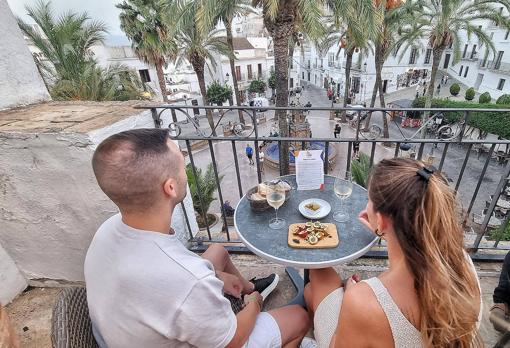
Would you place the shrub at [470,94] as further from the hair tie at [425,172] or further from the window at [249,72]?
the hair tie at [425,172]

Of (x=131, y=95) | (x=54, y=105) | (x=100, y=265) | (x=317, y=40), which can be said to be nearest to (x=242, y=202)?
(x=100, y=265)

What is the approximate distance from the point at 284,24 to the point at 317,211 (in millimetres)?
7840

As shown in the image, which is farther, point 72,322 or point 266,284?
point 266,284

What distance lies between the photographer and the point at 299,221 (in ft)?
6.17

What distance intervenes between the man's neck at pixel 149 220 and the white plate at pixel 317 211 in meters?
1.03

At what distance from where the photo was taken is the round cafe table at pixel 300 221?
1585mm

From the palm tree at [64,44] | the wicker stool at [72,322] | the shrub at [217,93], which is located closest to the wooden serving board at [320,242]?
the wicker stool at [72,322]

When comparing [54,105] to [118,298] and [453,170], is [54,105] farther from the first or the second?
[453,170]

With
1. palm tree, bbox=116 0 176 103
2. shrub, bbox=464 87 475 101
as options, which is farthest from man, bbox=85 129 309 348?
shrub, bbox=464 87 475 101

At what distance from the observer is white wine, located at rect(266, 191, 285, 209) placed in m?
1.87

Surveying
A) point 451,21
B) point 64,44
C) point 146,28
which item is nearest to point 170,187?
point 64,44

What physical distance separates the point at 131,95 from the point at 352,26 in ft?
28.3

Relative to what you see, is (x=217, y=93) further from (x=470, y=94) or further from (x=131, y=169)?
(x=131, y=169)

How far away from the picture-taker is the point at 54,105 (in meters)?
2.48
